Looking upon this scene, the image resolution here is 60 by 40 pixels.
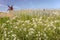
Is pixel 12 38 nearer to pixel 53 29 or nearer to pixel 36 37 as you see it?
pixel 36 37

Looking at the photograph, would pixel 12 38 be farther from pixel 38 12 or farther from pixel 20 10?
pixel 20 10

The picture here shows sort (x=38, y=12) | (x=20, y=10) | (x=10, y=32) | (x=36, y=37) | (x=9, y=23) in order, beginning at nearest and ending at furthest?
(x=36, y=37), (x=10, y=32), (x=9, y=23), (x=38, y=12), (x=20, y=10)

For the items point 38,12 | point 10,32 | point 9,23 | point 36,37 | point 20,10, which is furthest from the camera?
point 20,10

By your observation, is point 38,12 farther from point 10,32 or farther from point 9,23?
point 10,32

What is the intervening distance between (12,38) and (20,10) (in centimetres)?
715

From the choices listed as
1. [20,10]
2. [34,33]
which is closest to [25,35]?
[34,33]

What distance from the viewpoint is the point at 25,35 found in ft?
24.9

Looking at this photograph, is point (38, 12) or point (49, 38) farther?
point (38, 12)

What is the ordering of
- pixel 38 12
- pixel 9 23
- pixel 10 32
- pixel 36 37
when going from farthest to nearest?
1. pixel 38 12
2. pixel 9 23
3. pixel 10 32
4. pixel 36 37

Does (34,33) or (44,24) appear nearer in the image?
(34,33)

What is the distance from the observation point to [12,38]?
24.6 ft

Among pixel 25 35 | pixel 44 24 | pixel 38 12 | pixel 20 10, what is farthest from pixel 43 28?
pixel 20 10

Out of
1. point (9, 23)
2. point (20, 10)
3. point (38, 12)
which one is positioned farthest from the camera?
point (20, 10)

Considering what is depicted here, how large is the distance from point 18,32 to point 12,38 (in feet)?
1.34
